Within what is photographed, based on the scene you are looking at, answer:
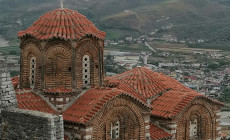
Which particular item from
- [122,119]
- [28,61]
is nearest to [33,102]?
[28,61]

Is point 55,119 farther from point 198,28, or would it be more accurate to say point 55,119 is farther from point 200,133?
point 198,28

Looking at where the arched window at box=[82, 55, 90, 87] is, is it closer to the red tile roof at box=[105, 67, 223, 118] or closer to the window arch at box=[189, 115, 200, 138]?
→ the red tile roof at box=[105, 67, 223, 118]

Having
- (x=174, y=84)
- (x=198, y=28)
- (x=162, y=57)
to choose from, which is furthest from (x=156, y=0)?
(x=174, y=84)

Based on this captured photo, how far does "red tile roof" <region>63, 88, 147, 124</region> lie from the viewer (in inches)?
556

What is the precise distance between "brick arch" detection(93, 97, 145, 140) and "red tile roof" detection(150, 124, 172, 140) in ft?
2.26

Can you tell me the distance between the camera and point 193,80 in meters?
65.8

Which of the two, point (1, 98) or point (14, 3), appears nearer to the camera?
point (1, 98)

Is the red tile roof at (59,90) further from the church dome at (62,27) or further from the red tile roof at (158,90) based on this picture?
the red tile roof at (158,90)

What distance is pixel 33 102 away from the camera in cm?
1492

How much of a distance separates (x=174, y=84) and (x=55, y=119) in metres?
9.14

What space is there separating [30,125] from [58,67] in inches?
170

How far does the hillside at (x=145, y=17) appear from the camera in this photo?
327 feet

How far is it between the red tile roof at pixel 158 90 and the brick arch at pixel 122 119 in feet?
4.81

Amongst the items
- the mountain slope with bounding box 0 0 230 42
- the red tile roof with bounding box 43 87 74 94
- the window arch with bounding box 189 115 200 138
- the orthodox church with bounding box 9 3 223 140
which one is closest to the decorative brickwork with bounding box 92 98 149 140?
the orthodox church with bounding box 9 3 223 140
